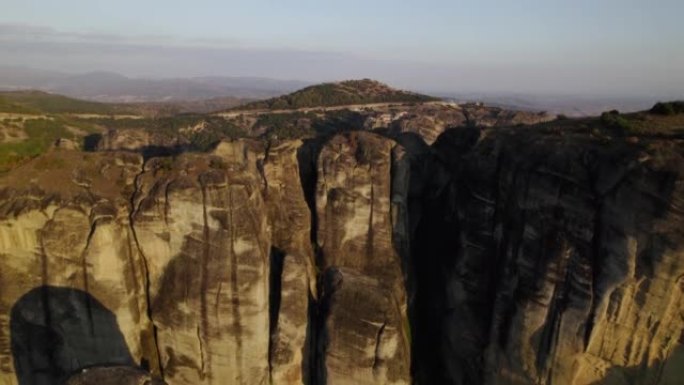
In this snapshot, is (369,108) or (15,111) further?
(369,108)

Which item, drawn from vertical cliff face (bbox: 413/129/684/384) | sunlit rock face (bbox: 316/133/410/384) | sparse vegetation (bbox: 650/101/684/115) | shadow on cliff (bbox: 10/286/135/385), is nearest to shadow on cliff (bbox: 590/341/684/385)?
vertical cliff face (bbox: 413/129/684/384)

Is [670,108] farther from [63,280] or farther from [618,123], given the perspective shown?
[63,280]

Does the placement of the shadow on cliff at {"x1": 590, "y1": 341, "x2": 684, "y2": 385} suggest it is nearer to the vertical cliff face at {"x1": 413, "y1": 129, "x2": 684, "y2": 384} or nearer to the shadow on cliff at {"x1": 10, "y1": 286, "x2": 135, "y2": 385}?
the vertical cliff face at {"x1": 413, "y1": 129, "x2": 684, "y2": 384}

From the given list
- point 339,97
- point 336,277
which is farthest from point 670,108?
point 339,97

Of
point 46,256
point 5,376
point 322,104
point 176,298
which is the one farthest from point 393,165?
point 322,104

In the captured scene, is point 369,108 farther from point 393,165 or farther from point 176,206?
point 176,206

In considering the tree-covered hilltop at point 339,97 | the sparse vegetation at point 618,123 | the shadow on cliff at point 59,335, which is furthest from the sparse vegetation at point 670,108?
the tree-covered hilltop at point 339,97
